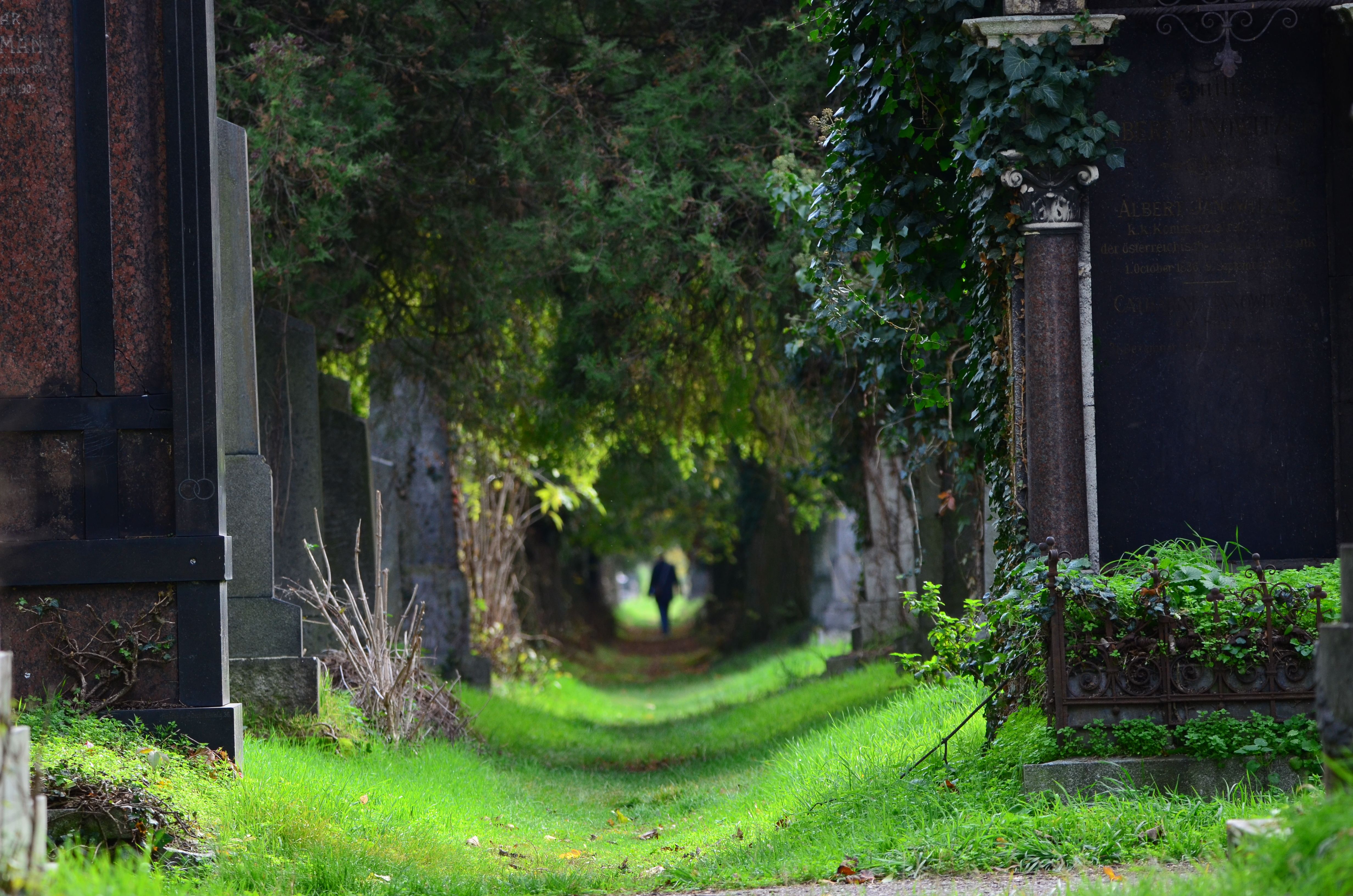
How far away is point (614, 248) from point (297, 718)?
463 centimetres

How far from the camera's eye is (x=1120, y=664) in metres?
6.29

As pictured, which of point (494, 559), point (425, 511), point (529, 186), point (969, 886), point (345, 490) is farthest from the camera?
point (494, 559)

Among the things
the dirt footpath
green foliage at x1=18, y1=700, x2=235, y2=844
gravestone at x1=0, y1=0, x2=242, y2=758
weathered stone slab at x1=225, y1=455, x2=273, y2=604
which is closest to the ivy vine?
the dirt footpath

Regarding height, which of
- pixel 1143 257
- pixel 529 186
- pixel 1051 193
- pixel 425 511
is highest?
pixel 529 186

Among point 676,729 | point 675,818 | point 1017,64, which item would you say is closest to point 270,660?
point 675,818

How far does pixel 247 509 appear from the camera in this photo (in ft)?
28.9

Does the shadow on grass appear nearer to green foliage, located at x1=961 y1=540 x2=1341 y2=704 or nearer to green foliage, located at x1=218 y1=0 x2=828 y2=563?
green foliage, located at x1=218 y1=0 x2=828 y2=563

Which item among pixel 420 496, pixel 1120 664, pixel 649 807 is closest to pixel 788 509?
pixel 420 496

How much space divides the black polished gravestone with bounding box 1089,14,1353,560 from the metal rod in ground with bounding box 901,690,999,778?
3.88 ft

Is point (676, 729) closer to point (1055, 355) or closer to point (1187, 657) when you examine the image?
point (1055, 355)

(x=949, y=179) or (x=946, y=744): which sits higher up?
(x=949, y=179)

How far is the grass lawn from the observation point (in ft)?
18.4

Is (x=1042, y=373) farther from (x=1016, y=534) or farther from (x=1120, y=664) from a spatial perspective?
(x=1120, y=664)

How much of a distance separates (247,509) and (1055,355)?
5.06 meters
